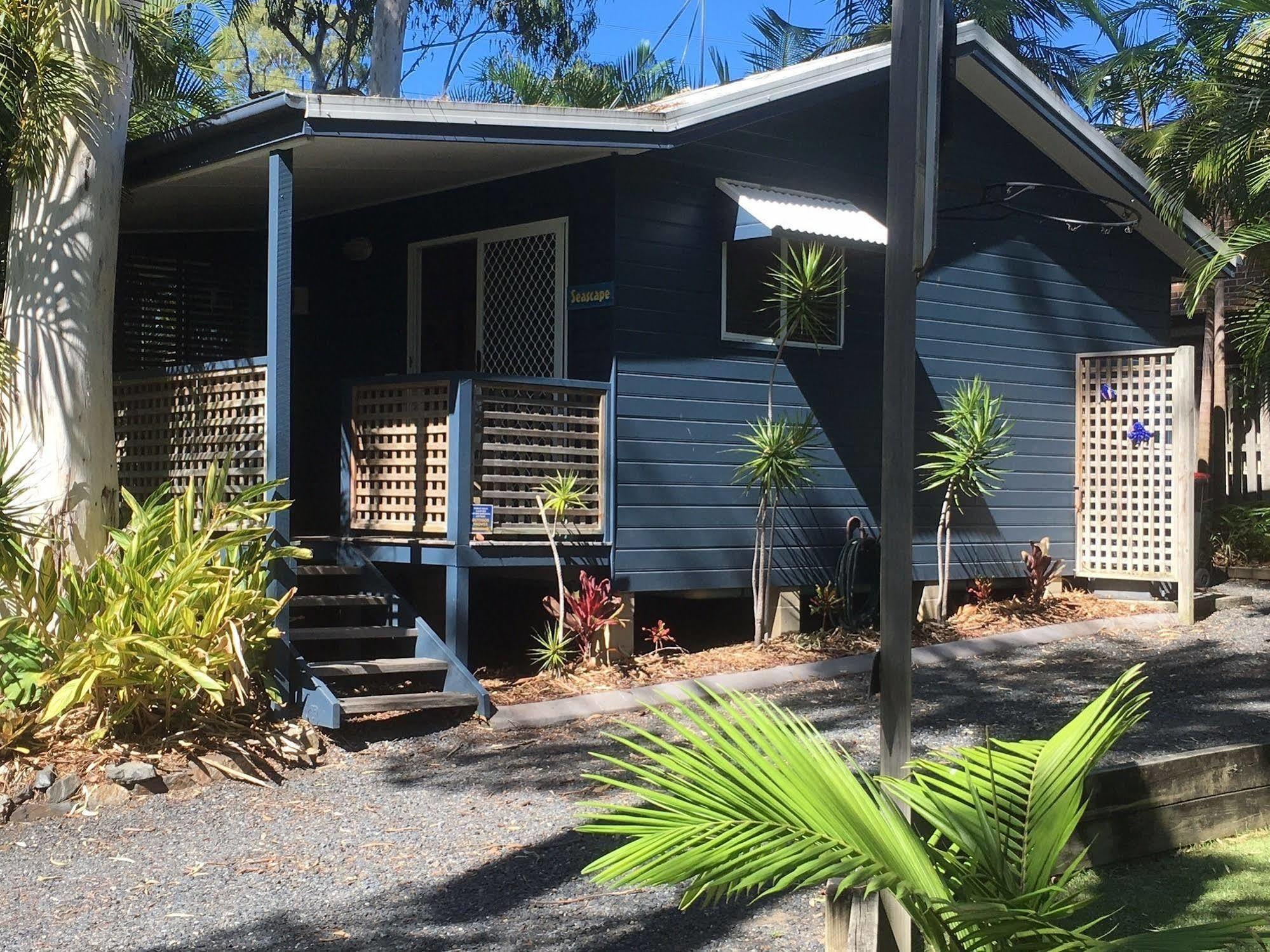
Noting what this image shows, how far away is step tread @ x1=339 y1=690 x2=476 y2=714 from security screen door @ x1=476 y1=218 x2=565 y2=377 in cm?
275

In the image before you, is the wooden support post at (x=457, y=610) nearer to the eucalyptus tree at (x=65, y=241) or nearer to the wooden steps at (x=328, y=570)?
the wooden steps at (x=328, y=570)

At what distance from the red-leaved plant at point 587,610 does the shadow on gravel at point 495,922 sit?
3.66m

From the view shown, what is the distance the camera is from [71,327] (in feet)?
25.4

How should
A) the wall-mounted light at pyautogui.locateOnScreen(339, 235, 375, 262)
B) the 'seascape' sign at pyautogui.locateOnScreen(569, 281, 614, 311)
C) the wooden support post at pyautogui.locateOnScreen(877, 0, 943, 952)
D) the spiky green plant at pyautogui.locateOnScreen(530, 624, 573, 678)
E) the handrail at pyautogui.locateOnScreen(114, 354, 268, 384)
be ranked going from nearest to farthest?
1. the wooden support post at pyautogui.locateOnScreen(877, 0, 943, 952)
2. the handrail at pyautogui.locateOnScreen(114, 354, 268, 384)
3. the spiky green plant at pyautogui.locateOnScreen(530, 624, 573, 678)
4. the 'seascape' sign at pyautogui.locateOnScreen(569, 281, 614, 311)
5. the wall-mounted light at pyautogui.locateOnScreen(339, 235, 375, 262)

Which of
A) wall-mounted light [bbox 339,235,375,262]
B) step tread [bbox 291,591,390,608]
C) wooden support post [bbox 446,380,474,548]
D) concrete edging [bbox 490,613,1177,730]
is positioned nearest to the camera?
concrete edging [bbox 490,613,1177,730]

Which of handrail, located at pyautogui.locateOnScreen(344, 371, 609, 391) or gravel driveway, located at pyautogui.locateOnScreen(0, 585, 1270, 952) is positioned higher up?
handrail, located at pyautogui.locateOnScreen(344, 371, 609, 391)

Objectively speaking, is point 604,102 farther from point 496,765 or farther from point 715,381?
point 496,765

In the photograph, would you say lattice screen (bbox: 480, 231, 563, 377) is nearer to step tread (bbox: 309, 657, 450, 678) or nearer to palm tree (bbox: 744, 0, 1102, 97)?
step tread (bbox: 309, 657, 450, 678)

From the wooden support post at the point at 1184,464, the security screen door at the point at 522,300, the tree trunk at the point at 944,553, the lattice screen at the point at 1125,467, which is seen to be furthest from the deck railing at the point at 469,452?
the lattice screen at the point at 1125,467

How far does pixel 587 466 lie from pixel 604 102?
58.4ft

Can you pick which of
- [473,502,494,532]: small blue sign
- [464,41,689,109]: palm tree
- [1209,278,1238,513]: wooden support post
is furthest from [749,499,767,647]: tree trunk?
[464,41,689,109]: palm tree

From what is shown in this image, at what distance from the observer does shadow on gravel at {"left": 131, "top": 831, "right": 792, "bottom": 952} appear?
4.26 metres

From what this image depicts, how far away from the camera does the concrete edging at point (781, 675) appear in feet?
25.4

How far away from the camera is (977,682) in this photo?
871 centimetres
